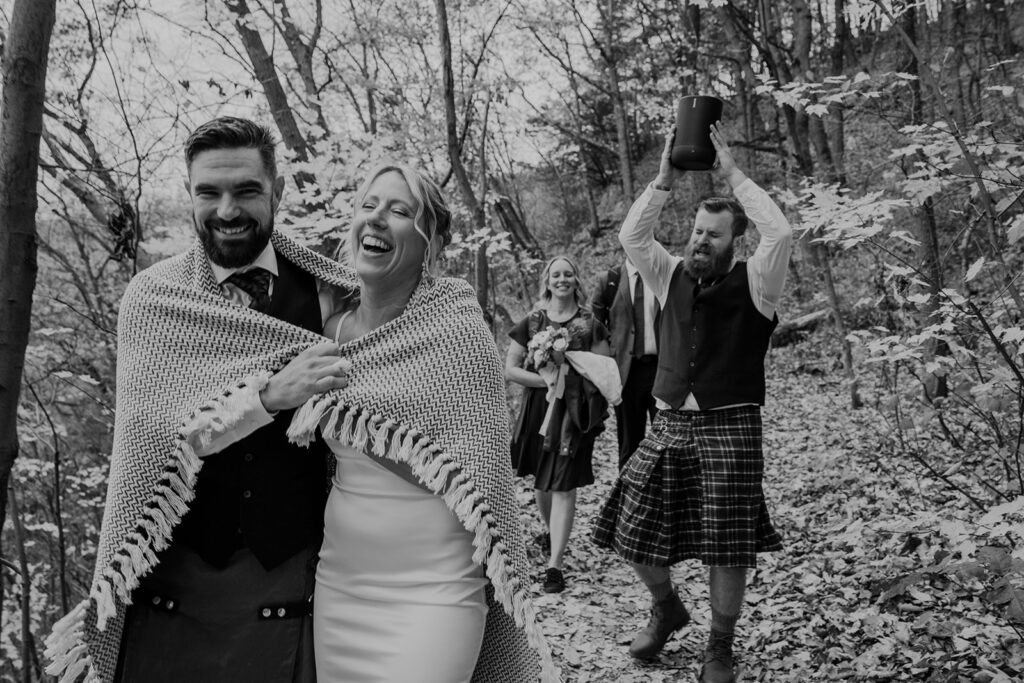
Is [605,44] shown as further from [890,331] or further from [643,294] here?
[643,294]

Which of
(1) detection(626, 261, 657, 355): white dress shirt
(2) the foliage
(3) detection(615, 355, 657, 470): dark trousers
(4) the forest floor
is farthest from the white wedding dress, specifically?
(3) detection(615, 355, 657, 470): dark trousers

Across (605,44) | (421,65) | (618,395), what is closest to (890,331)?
(618,395)

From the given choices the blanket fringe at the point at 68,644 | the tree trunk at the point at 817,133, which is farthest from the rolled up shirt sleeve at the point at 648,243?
the tree trunk at the point at 817,133

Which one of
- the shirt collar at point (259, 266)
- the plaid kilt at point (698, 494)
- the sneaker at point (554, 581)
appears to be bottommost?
the sneaker at point (554, 581)

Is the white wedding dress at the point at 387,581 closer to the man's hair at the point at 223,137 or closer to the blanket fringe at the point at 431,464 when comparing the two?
the blanket fringe at the point at 431,464

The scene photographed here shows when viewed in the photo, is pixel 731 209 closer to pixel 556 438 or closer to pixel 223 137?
pixel 556 438

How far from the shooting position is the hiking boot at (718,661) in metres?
3.70

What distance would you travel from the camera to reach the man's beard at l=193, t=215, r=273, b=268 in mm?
2264

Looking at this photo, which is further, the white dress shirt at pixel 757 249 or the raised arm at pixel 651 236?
the raised arm at pixel 651 236

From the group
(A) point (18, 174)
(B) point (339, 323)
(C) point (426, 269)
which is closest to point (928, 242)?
(C) point (426, 269)

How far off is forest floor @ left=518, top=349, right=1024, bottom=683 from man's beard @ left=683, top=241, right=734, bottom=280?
1440 millimetres

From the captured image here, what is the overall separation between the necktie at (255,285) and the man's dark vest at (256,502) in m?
0.35

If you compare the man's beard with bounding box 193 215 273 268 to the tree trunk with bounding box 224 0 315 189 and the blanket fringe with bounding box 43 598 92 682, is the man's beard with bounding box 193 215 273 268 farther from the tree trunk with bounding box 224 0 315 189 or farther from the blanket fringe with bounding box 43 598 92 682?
the tree trunk with bounding box 224 0 315 189

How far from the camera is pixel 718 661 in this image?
147 inches
